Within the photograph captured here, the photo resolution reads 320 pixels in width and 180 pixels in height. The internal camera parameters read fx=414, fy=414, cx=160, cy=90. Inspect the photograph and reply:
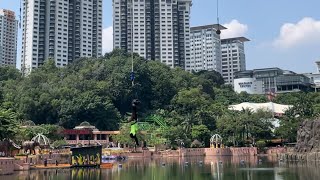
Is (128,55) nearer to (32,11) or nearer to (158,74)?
(158,74)

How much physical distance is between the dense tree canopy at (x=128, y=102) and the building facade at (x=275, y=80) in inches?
849

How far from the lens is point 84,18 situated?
101562 millimetres

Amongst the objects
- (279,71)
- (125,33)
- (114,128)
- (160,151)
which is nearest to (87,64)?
(114,128)

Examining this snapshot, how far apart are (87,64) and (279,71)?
5882 centimetres

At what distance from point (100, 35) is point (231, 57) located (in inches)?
2157

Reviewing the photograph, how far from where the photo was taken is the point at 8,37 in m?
110

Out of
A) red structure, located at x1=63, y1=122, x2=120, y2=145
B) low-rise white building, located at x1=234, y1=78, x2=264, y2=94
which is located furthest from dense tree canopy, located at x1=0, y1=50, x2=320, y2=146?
low-rise white building, located at x1=234, y1=78, x2=264, y2=94

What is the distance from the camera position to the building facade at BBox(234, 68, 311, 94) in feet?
365

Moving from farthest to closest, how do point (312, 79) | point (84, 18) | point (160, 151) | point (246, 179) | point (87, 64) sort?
point (312, 79)
point (84, 18)
point (87, 64)
point (160, 151)
point (246, 179)

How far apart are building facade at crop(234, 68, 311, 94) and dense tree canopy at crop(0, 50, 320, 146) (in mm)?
21558

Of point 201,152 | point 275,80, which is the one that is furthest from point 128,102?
point 275,80

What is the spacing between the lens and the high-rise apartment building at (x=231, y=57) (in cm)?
14238

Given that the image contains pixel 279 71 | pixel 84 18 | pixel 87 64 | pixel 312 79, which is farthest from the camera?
pixel 312 79

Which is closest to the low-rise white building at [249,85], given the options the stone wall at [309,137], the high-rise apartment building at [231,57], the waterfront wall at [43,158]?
the high-rise apartment building at [231,57]
